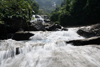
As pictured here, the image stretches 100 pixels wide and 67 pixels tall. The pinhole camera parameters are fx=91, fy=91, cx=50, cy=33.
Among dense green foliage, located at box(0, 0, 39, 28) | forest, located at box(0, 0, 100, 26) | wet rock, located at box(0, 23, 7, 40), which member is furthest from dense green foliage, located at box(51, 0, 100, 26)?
wet rock, located at box(0, 23, 7, 40)

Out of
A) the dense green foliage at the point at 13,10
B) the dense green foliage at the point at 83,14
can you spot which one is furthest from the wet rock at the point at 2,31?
the dense green foliage at the point at 83,14

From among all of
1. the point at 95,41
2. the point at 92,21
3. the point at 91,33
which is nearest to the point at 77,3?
the point at 92,21

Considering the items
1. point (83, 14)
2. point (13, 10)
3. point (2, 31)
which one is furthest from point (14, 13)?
point (83, 14)

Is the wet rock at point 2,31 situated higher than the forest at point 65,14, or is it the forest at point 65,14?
the forest at point 65,14

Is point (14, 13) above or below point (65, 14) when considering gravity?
below

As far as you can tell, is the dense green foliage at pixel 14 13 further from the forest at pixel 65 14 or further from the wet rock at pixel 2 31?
the wet rock at pixel 2 31

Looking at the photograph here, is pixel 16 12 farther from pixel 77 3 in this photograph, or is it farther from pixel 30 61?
pixel 77 3

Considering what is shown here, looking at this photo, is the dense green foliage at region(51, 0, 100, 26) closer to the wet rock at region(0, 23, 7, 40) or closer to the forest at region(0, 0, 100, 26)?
the forest at region(0, 0, 100, 26)

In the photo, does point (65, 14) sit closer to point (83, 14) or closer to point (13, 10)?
A: point (83, 14)

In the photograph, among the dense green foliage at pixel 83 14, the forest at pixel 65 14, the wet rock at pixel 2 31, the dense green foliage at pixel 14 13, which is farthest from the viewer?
the dense green foliage at pixel 83 14

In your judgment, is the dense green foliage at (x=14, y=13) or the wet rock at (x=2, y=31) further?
the dense green foliage at (x=14, y=13)

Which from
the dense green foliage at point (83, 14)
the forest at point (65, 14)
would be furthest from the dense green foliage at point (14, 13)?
the dense green foliage at point (83, 14)

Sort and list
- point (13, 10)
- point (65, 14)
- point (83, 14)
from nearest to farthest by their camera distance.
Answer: point (13, 10) → point (83, 14) → point (65, 14)

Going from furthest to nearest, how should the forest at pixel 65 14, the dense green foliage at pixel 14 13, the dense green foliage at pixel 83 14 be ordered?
the dense green foliage at pixel 83 14 < the forest at pixel 65 14 < the dense green foliage at pixel 14 13
